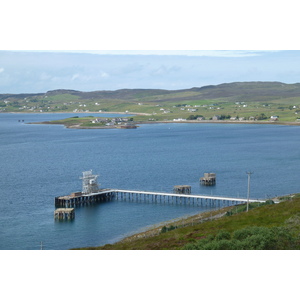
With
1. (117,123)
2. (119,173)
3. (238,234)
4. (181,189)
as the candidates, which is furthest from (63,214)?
(117,123)

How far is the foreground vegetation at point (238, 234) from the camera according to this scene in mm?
16891

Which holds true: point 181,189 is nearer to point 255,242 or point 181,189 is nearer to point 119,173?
point 119,173

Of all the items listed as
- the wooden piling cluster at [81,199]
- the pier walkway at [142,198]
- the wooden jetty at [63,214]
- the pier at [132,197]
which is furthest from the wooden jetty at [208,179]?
the wooden jetty at [63,214]

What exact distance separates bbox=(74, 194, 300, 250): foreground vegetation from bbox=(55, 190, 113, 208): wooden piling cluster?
9.10 meters

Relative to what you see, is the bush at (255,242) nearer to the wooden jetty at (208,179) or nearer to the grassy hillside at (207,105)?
the wooden jetty at (208,179)

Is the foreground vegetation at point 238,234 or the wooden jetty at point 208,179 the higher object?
the foreground vegetation at point 238,234

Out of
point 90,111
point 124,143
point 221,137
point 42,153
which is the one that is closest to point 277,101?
point 90,111

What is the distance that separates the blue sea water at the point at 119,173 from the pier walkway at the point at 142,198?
3.25ft

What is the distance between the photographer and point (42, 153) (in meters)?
66.6

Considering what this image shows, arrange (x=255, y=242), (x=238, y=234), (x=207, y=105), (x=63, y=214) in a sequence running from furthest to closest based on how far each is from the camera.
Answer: (x=207, y=105) < (x=63, y=214) < (x=238, y=234) < (x=255, y=242)

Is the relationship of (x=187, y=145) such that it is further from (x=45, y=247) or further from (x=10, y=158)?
(x=45, y=247)

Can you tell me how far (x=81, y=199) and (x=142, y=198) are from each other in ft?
15.0

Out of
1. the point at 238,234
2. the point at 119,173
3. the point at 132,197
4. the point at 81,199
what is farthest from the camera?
the point at 119,173

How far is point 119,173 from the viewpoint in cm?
4994
